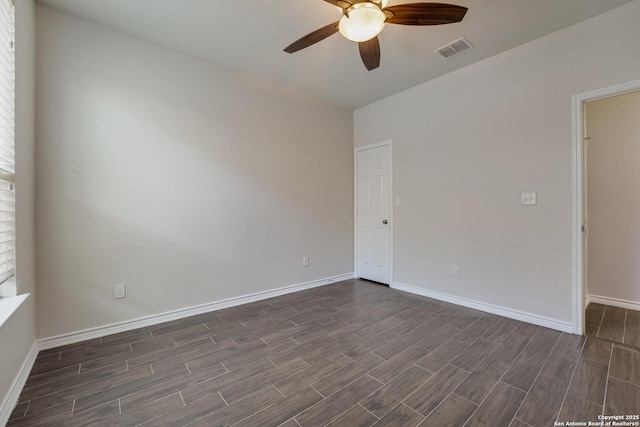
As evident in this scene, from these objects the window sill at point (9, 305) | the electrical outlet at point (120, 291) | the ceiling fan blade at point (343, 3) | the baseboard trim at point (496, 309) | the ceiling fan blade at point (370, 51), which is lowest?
the baseboard trim at point (496, 309)

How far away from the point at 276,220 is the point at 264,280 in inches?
30.1

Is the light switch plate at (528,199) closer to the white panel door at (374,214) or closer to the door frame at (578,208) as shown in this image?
the door frame at (578,208)

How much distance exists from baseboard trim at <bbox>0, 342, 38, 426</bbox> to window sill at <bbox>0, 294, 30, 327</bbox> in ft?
1.43

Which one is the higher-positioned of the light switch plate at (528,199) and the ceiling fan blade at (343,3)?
the ceiling fan blade at (343,3)

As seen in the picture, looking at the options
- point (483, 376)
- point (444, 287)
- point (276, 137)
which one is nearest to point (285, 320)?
point (483, 376)

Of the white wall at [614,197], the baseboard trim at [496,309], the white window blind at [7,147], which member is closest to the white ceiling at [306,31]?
the white window blind at [7,147]

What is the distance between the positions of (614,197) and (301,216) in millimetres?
3632

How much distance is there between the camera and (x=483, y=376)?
178 centimetres

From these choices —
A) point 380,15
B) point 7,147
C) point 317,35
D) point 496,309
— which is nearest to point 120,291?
point 7,147

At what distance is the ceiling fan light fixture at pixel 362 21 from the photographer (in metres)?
1.59

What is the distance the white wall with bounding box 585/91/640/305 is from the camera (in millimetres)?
2875

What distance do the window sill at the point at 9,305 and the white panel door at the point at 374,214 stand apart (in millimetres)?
3553

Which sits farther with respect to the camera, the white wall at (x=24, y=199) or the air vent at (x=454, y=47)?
the air vent at (x=454, y=47)

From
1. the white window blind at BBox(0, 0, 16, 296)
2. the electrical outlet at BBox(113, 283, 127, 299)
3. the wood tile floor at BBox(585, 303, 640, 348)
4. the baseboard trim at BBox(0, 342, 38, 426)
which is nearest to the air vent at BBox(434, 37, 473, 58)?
the wood tile floor at BBox(585, 303, 640, 348)
